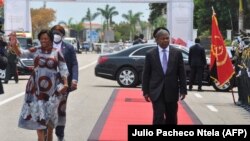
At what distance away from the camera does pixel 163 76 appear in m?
9.12

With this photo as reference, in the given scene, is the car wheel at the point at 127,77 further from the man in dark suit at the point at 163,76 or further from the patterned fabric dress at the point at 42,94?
the patterned fabric dress at the point at 42,94

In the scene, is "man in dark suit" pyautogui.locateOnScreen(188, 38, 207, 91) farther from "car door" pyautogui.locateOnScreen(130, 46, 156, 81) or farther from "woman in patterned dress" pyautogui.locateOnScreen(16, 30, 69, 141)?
"woman in patterned dress" pyautogui.locateOnScreen(16, 30, 69, 141)

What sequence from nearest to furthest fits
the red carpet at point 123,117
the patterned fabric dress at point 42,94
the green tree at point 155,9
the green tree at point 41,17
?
the patterned fabric dress at point 42,94 < the red carpet at point 123,117 < the green tree at point 155,9 < the green tree at point 41,17

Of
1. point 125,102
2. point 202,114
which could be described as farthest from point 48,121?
point 125,102

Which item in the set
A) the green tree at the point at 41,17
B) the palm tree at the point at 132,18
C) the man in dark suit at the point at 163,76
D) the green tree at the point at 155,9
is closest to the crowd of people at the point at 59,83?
Result: the man in dark suit at the point at 163,76

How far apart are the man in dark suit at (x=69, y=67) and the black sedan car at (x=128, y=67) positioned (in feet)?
41.9

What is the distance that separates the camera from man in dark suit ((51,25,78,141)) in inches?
391

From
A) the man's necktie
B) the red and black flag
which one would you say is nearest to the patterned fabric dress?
the man's necktie

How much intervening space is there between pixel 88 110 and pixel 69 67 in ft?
17.6

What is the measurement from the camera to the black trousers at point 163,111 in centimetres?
917

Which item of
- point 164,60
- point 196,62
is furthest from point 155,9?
point 164,60

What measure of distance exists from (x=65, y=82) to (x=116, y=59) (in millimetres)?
14339

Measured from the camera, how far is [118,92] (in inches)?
837

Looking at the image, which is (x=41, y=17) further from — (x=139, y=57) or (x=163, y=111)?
(x=163, y=111)
